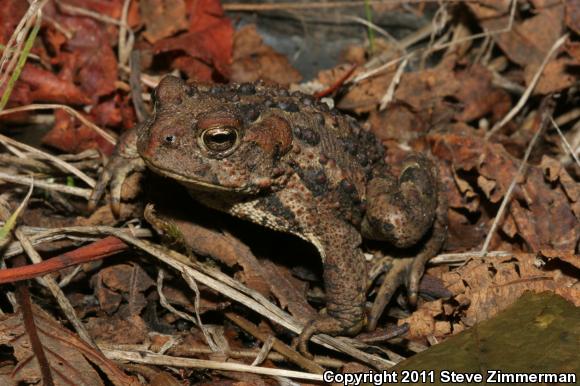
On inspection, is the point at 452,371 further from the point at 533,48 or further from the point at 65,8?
the point at 65,8

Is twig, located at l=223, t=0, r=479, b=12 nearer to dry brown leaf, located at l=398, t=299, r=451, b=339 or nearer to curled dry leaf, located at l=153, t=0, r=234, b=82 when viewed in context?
curled dry leaf, located at l=153, t=0, r=234, b=82

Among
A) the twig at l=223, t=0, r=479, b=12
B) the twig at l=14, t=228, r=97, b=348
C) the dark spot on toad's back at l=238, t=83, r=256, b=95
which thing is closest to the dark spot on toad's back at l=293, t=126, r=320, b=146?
the dark spot on toad's back at l=238, t=83, r=256, b=95

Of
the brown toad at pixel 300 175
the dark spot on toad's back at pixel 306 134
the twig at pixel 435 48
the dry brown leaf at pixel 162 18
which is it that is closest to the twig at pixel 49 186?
the brown toad at pixel 300 175

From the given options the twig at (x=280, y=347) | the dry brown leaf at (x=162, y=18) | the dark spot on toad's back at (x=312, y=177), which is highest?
the dry brown leaf at (x=162, y=18)

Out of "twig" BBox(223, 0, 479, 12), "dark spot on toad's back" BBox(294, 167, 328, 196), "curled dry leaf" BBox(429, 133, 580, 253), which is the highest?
"twig" BBox(223, 0, 479, 12)

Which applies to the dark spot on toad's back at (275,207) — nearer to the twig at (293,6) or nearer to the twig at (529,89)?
the twig at (529,89)

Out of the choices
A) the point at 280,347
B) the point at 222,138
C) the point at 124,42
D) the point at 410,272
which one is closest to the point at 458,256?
the point at 410,272

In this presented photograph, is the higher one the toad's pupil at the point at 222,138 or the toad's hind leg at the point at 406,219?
the toad's pupil at the point at 222,138
